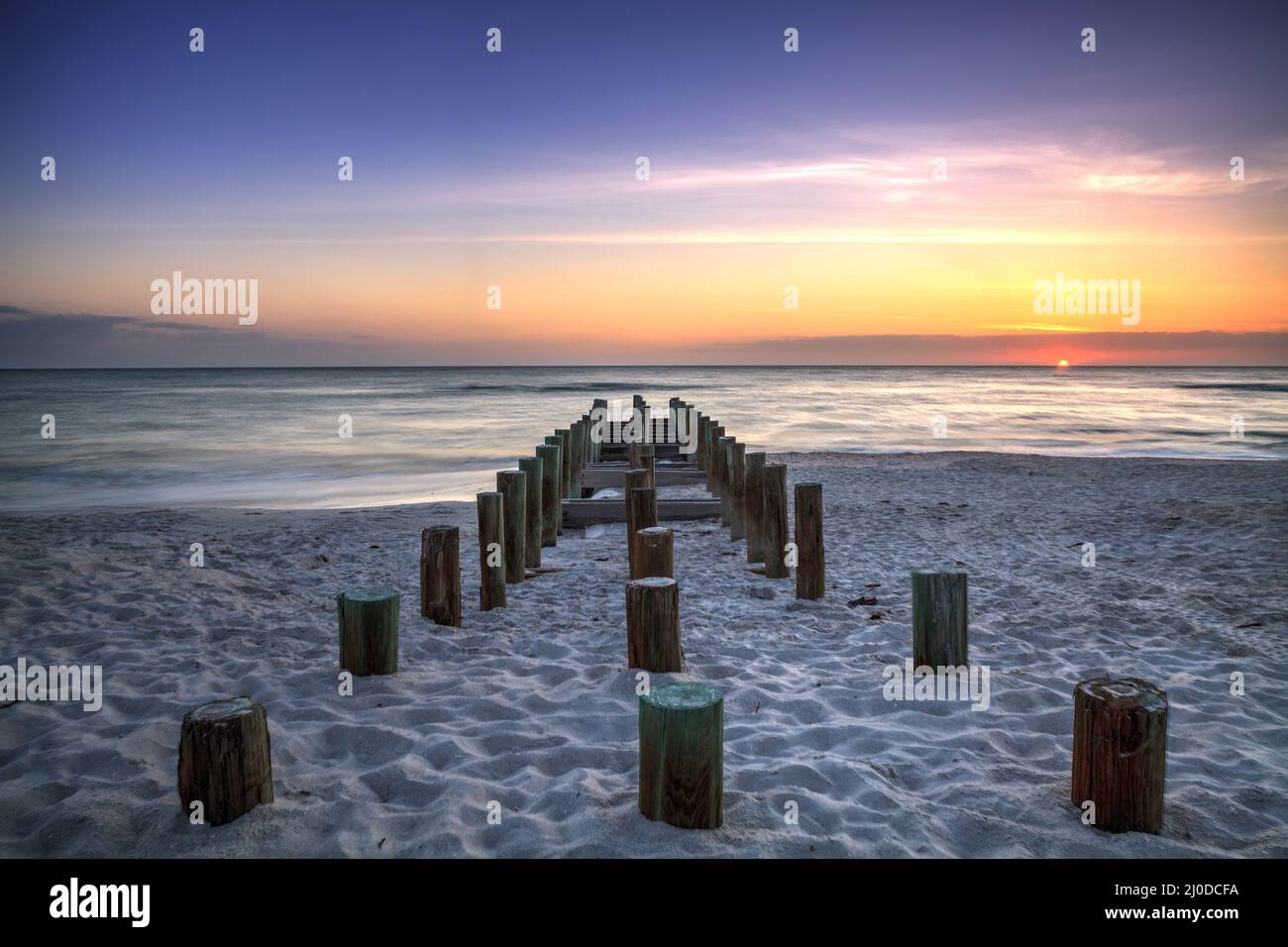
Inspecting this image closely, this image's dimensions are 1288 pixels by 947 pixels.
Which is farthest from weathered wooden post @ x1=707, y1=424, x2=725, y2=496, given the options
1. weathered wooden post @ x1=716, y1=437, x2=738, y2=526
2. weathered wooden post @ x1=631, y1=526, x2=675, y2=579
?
weathered wooden post @ x1=631, y1=526, x2=675, y2=579

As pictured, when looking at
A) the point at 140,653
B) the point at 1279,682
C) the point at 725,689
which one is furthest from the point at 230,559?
the point at 1279,682

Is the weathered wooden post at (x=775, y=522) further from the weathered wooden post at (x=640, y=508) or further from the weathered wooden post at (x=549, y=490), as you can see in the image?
the weathered wooden post at (x=549, y=490)

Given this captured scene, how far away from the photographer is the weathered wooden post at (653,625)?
433 centimetres

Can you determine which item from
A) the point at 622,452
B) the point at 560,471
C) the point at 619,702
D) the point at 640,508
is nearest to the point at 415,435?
the point at 622,452

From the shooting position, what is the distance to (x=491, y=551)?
5.94m

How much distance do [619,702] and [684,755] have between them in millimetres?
1449

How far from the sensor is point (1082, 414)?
115 ft

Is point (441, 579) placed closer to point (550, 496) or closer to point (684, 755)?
point (684, 755)

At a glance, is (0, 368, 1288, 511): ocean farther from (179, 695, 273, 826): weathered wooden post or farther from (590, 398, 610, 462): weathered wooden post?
(179, 695, 273, 826): weathered wooden post

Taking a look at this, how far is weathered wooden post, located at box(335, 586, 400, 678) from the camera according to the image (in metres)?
4.38

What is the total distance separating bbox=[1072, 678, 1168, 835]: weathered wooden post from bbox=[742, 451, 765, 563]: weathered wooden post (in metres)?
4.36
